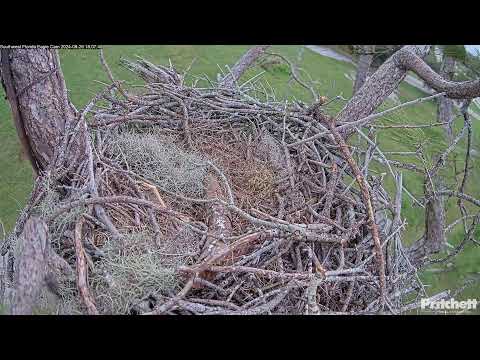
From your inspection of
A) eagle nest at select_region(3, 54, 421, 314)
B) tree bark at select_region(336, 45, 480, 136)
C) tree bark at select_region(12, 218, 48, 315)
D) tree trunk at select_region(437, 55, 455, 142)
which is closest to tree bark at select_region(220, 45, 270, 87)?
eagle nest at select_region(3, 54, 421, 314)

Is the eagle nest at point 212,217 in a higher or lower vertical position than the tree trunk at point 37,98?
lower

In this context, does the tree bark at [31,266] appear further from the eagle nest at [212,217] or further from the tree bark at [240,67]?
the tree bark at [240,67]

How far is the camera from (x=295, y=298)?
1.64 metres

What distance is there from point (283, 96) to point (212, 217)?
3.09 metres

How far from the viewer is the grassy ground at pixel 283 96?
2.55 metres

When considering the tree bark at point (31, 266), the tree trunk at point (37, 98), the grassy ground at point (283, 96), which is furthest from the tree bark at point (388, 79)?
the tree bark at point (31, 266)

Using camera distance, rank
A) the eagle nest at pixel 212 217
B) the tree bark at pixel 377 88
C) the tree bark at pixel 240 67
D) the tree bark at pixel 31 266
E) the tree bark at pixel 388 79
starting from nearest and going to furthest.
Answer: the tree bark at pixel 31 266 → the eagle nest at pixel 212 217 → the tree bark at pixel 388 79 → the tree bark at pixel 377 88 → the tree bark at pixel 240 67

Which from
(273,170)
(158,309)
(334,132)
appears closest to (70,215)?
(158,309)

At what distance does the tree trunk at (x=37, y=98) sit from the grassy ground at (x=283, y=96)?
0.39 metres

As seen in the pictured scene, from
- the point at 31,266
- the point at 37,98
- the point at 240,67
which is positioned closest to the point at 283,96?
the point at 240,67

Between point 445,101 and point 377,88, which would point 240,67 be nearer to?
point 377,88

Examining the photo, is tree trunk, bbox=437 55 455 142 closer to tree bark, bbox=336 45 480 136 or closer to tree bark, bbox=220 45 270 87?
tree bark, bbox=336 45 480 136

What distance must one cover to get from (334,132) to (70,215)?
1297 millimetres

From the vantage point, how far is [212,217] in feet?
6.69
